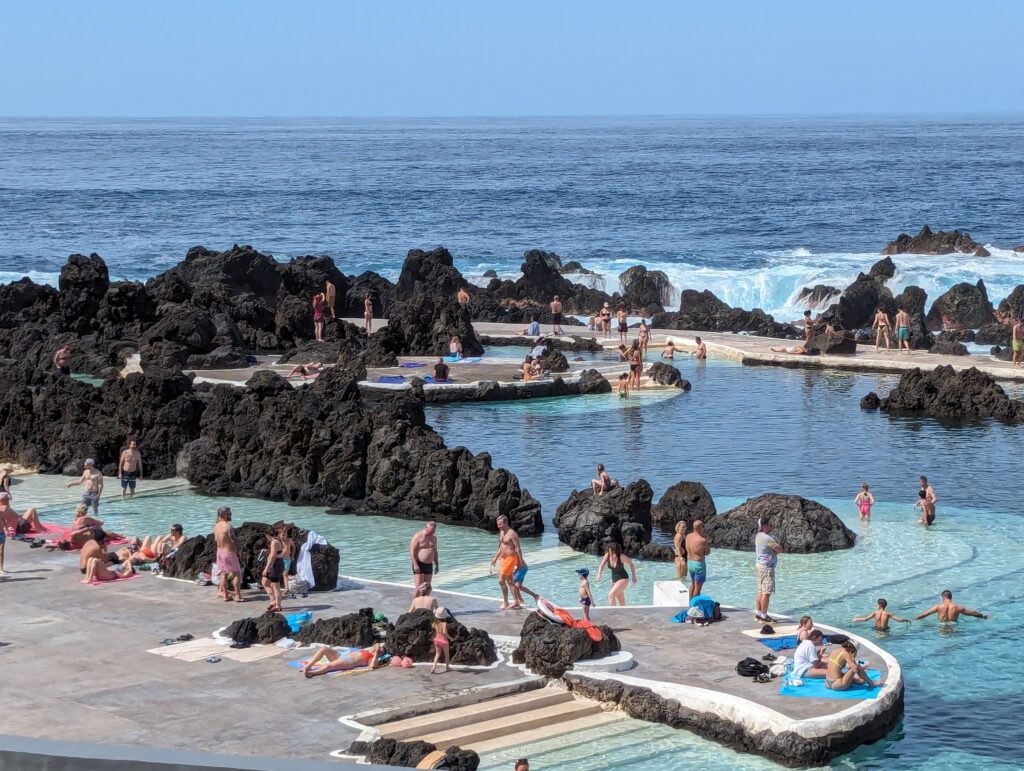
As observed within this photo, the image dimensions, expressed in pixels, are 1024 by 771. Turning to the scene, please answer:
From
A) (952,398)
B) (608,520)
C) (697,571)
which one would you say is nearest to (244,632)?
(697,571)

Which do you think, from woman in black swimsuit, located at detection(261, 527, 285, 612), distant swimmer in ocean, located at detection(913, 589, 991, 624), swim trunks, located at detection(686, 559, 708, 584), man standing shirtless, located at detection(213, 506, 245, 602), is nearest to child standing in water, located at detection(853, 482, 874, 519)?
distant swimmer in ocean, located at detection(913, 589, 991, 624)

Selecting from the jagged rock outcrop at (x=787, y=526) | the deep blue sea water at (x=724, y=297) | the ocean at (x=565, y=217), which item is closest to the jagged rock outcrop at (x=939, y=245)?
the ocean at (x=565, y=217)

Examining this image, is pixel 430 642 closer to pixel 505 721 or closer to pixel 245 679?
pixel 505 721

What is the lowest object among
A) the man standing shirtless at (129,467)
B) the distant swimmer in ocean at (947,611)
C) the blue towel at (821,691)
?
the man standing shirtless at (129,467)

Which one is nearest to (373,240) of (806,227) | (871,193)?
(806,227)

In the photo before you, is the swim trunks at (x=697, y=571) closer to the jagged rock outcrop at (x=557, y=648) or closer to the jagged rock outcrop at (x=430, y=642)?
the jagged rock outcrop at (x=557, y=648)

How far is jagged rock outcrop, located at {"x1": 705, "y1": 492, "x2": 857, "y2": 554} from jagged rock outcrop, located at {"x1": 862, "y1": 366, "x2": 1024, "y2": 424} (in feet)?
49.1

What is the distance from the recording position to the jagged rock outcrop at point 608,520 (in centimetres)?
2975

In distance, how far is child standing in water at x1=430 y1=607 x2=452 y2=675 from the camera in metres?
20.2

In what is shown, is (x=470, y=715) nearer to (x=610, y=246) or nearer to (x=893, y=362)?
(x=893, y=362)

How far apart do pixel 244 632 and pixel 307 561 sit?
10.1 ft

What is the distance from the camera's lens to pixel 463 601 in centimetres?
2420

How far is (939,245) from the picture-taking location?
92.4 meters

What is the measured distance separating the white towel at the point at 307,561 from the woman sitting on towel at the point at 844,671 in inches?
344
